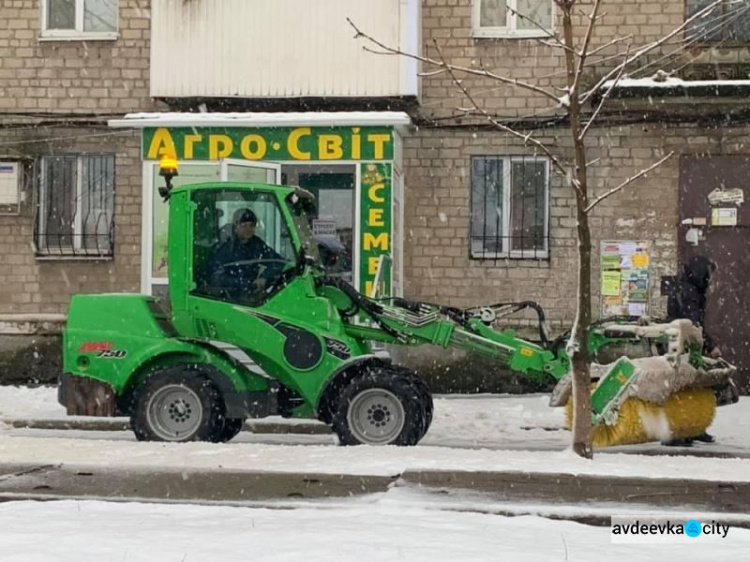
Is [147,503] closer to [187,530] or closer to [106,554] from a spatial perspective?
[187,530]

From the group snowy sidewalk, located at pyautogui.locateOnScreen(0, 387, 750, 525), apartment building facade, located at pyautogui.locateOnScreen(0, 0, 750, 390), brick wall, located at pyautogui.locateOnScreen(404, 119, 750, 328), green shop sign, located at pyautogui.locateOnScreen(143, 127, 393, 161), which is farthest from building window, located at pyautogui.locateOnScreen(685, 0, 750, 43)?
snowy sidewalk, located at pyautogui.locateOnScreen(0, 387, 750, 525)

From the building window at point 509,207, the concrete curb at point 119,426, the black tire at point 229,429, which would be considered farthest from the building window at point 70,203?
the black tire at point 229,429

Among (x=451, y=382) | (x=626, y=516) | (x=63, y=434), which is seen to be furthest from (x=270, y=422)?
(x=626, y=516)

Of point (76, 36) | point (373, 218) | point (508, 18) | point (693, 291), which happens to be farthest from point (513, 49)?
point (76, 36)

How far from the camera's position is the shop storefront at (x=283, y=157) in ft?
49.5

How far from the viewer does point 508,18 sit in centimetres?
1592

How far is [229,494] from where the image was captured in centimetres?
→ 728

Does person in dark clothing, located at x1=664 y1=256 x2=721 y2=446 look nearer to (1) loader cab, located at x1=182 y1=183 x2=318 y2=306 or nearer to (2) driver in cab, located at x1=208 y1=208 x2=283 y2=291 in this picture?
(1) loader cab, located at x1=182 y1=183 x2=318 y2=306

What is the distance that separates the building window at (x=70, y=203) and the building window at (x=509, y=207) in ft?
15.9

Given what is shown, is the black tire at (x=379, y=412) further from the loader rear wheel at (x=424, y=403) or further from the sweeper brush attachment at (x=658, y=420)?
the sweeper brush attachment at (x=658, y=420)

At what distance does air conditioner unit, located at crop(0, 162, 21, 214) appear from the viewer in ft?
52.9

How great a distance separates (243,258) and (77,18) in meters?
7.44

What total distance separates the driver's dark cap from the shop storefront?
15.2ft

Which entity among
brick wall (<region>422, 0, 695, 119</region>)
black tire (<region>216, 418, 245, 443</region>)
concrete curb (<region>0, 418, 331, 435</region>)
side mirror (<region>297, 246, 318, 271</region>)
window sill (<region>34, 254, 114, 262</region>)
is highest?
brick wall (<region>422, 0, 695, 119</region>)
